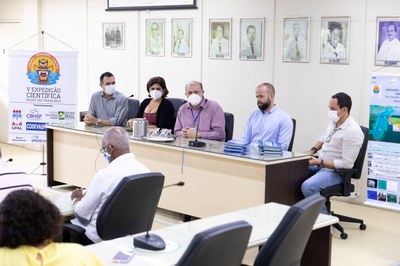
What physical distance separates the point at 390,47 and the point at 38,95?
4.36m

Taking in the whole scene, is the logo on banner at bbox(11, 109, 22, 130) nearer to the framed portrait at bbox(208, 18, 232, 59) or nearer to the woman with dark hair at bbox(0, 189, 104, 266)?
the framed portrait at bbox(208, 18, 232, 59)

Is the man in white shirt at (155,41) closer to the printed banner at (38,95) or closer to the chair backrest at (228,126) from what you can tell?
the printed banner at (38,95)

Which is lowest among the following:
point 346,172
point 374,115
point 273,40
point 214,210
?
point 214,210

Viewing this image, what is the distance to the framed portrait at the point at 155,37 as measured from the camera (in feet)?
28.5

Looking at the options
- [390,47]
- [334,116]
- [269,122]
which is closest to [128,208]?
[269,122]

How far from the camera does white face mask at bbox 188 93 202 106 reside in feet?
20.8

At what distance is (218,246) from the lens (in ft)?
8.45

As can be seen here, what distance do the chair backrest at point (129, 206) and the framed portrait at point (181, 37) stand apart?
471 cm

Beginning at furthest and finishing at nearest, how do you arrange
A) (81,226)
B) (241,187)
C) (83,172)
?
(83,172) < (241,187) < (81,226)

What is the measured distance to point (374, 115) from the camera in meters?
6.72

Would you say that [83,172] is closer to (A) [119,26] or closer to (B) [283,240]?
(A) [119,26]

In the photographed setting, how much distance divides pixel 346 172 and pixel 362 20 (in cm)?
192

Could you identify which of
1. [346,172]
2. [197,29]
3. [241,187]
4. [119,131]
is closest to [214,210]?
[241,187]

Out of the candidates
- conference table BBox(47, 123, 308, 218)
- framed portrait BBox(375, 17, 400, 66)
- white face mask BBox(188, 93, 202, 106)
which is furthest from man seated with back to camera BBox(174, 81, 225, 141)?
framed portrait BBox(375, 17, 400, 66)
